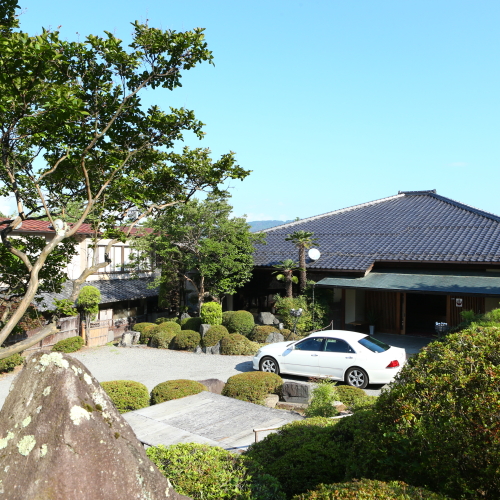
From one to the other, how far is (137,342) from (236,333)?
5.02 meters

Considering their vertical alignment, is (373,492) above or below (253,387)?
above

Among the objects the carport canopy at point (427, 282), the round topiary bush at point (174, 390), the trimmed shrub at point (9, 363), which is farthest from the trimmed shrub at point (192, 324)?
the round topiary bush at point (174, 390)

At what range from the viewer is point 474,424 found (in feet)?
11.2

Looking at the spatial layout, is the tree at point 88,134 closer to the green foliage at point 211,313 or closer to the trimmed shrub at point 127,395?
the trimmed shrub at point 127,395

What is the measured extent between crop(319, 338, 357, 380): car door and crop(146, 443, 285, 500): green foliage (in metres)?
7.00

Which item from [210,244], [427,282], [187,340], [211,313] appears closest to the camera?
[427,282]

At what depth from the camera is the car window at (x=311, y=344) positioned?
40.7 ft

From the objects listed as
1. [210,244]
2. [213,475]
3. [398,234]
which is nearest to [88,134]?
[213,475]

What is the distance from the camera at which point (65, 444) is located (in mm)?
3102

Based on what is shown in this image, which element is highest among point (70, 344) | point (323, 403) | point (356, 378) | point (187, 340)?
point (323, 403)

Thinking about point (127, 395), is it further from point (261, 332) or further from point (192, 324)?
point (192, 324)

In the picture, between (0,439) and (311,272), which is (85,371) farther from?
(311,272)

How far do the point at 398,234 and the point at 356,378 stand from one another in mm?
10980

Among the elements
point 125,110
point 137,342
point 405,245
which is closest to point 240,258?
point 137,342
